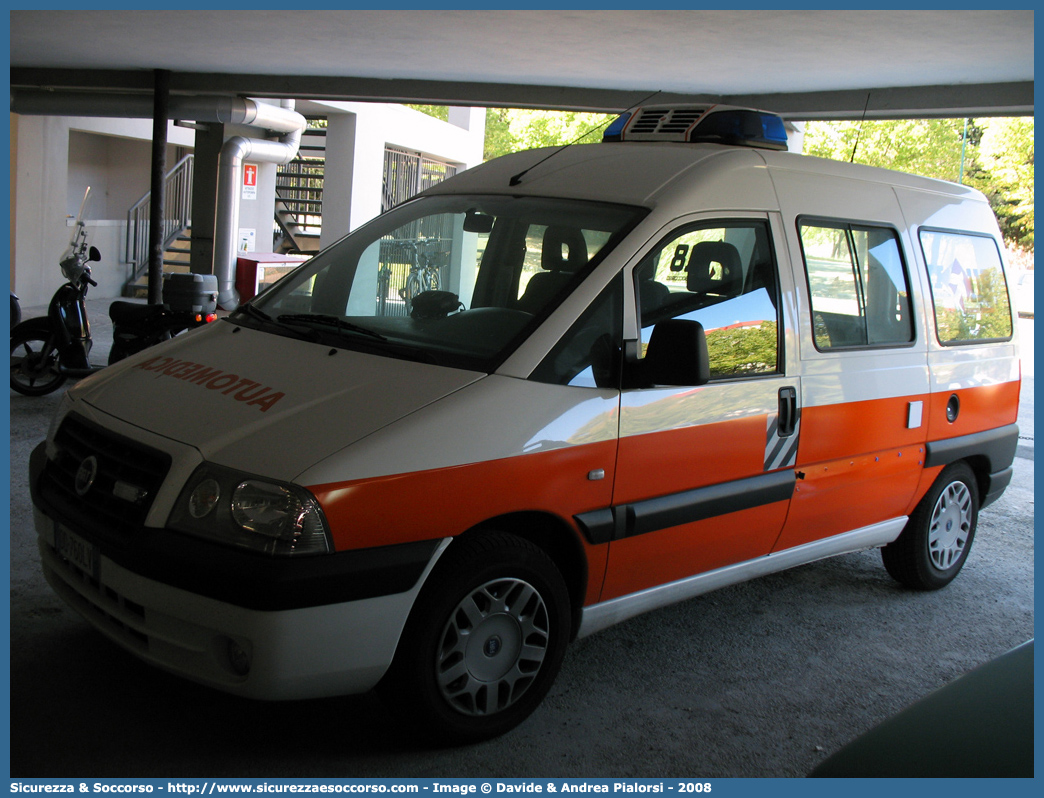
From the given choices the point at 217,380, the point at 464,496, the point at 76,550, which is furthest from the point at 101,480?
the point at 464,496

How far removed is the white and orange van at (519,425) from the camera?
8.95 ft

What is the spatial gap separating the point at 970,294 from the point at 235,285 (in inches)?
484

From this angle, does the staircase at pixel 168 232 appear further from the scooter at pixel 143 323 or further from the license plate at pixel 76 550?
the license plate at pixel 76 550

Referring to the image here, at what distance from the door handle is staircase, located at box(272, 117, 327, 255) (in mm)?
19231

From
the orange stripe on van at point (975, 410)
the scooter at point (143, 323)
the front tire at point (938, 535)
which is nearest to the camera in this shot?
the orange stripe on van at point (975, 410)

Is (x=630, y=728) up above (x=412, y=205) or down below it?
below

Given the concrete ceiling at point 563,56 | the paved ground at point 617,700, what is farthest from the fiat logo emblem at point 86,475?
the concrete ceiling at point 563,56

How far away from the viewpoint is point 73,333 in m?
7.62

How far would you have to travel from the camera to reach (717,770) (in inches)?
124

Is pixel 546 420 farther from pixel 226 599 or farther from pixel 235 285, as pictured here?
pixel 235 285

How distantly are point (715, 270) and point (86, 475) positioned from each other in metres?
2.38

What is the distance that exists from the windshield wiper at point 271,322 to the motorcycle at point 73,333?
383 centimetres

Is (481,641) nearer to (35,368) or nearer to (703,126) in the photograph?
(703,126)

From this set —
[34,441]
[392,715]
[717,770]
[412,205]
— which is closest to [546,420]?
[392,715]
